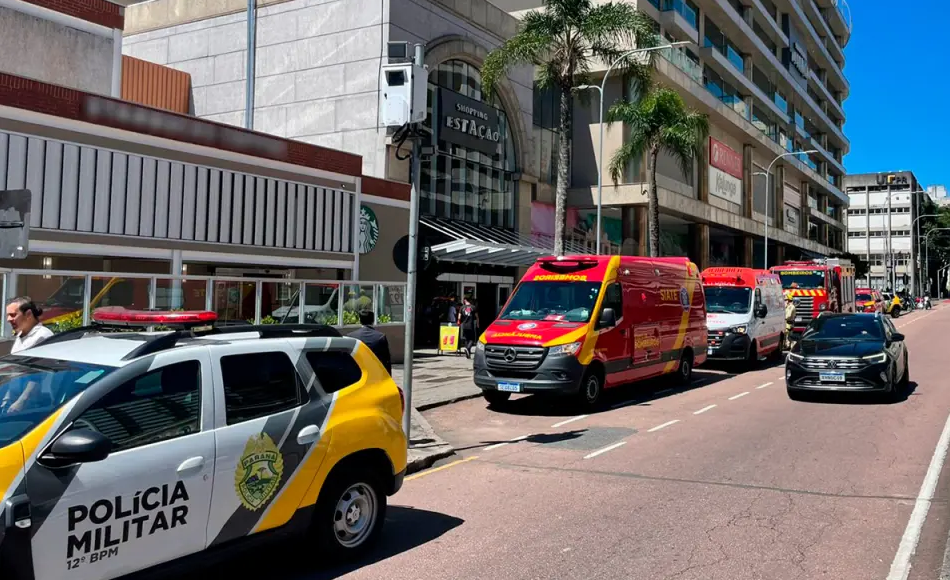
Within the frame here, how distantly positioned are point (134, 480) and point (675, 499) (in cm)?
503

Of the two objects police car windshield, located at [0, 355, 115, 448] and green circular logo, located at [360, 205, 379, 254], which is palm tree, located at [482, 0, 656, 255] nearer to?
green circular logo, located at [360, 205, 379, 254]

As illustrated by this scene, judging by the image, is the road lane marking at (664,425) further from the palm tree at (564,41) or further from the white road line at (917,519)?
the palm tree at (564,41)

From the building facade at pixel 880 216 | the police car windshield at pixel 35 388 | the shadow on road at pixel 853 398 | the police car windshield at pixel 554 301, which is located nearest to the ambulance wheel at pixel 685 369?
the shadow on road at pixel 853 398

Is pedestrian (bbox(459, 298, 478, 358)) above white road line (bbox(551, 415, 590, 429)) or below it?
above

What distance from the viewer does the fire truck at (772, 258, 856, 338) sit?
2967 cm

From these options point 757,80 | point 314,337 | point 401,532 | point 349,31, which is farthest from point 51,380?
point 757,80

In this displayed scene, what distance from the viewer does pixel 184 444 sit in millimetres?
4570

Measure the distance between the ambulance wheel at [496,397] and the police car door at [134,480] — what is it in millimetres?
9278

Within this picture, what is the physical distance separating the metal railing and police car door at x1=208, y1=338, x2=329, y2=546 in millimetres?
9533

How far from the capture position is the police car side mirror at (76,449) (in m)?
3.88

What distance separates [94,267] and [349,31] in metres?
12.6

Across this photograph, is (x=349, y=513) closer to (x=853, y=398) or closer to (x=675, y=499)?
(x=675, y=499)

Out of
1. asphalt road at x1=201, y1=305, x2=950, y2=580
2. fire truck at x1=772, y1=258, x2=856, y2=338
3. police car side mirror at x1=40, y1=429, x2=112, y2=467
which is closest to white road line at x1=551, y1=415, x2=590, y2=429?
asphalt road at x1=201, y1=305, x2=950, y2=580

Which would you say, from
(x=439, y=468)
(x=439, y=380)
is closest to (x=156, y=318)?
(x=439, y=468)
